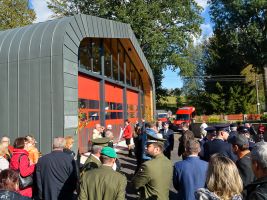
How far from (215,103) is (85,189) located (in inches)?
1715

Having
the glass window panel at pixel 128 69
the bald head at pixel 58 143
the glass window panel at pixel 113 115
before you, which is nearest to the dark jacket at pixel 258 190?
the bald head at pixel 58 143

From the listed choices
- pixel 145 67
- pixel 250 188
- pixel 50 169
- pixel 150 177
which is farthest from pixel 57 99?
pixel 145 67

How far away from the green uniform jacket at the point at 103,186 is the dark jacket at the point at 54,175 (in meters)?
1.18

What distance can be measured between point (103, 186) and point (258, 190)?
174 cm

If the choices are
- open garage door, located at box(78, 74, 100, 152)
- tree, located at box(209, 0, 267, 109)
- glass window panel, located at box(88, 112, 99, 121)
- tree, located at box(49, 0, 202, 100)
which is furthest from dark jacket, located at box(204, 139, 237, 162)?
tree, located at box(209, 0, 267, 109)

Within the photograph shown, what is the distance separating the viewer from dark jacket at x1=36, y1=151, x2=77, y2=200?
179 inches

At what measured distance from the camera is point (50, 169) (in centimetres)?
453

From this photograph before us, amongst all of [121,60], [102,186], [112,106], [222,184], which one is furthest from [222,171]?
[121,60]

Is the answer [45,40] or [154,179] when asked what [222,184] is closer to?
[154,179]

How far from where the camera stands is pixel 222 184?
2596 mm

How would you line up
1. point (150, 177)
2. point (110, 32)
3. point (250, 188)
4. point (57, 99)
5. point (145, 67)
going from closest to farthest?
point (250, 188) < point (150, 177) < point (57, 99) < point (110, 32) < point (145, 67)

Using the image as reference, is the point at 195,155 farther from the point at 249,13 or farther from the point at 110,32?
the point at 249,13

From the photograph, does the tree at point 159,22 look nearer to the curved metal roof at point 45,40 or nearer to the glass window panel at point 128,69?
the glass window panel at point 128,69

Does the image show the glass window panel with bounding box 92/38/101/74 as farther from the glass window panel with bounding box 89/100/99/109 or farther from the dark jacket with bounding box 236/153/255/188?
the dark jacket with bounding box 236/153/255/188
